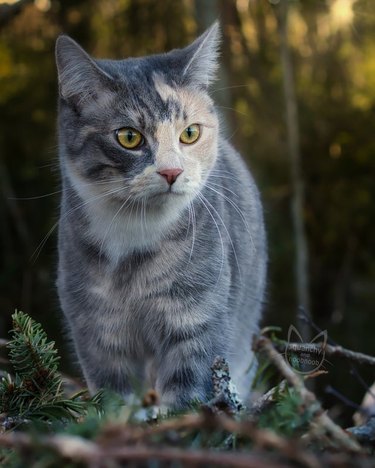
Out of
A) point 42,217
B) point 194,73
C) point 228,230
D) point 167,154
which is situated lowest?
point 42,217

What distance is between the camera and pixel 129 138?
216 centimetres

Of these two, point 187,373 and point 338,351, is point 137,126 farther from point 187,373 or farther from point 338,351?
point 338,351

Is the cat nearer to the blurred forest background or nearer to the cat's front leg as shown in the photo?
the cat's front leg

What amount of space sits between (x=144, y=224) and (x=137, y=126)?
30 cm

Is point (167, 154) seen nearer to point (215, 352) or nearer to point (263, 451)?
point (215, 352)

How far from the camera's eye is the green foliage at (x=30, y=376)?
1.38 metres

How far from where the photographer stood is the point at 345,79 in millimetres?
5727

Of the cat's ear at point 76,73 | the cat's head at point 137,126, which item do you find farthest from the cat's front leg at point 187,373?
the cat's ear at point 76,73

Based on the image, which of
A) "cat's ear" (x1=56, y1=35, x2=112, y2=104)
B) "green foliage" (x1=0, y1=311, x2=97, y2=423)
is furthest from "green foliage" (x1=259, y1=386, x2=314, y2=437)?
"cat's ear" (x1=56, y1=35, x2=112, y2=104)

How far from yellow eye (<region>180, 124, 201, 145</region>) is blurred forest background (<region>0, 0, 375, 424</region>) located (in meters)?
2.64

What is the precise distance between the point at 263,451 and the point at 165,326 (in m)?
1.33

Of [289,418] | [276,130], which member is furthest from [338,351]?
[276,130]

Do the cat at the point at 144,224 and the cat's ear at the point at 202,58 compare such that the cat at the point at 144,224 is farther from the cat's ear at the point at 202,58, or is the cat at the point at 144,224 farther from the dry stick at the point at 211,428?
the dry stick at the point at 211,428

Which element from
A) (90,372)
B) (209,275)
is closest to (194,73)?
(209,275)
